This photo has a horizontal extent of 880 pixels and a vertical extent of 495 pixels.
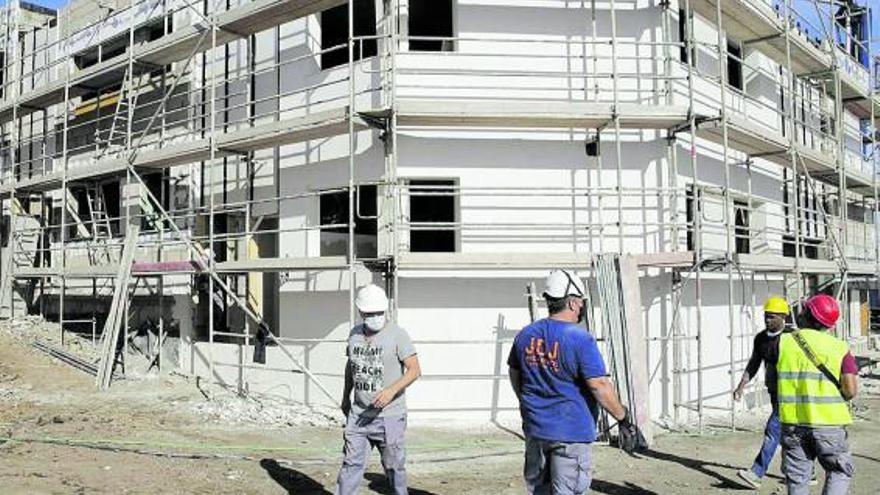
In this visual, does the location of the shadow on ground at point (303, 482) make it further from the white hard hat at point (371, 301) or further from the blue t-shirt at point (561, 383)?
the blue t-shirt at point (561, 383)

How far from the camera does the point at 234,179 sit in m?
11.8

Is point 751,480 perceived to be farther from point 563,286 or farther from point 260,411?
point 260,411

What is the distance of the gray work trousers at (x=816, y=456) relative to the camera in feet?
15.0

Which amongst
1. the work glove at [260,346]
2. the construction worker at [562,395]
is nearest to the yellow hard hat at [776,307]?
the construction worker at [562,395]

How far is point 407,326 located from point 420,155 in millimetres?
2320

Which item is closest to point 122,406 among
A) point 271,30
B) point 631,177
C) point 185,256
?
point 185,256

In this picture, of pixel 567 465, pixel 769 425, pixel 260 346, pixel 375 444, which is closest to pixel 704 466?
pixel 769 425

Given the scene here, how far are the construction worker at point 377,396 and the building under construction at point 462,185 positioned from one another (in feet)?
12.7

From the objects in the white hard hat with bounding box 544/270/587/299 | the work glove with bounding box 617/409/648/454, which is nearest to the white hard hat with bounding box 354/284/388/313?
the white hard hat with bounding box 544/270/587/299

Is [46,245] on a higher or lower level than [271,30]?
lower

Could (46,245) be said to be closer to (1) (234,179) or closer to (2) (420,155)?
(1) (234,179)

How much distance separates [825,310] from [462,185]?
574cm

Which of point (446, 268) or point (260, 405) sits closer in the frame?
point (446, 268)

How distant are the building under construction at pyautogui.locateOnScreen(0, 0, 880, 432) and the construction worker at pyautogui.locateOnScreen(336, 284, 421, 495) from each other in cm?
386
